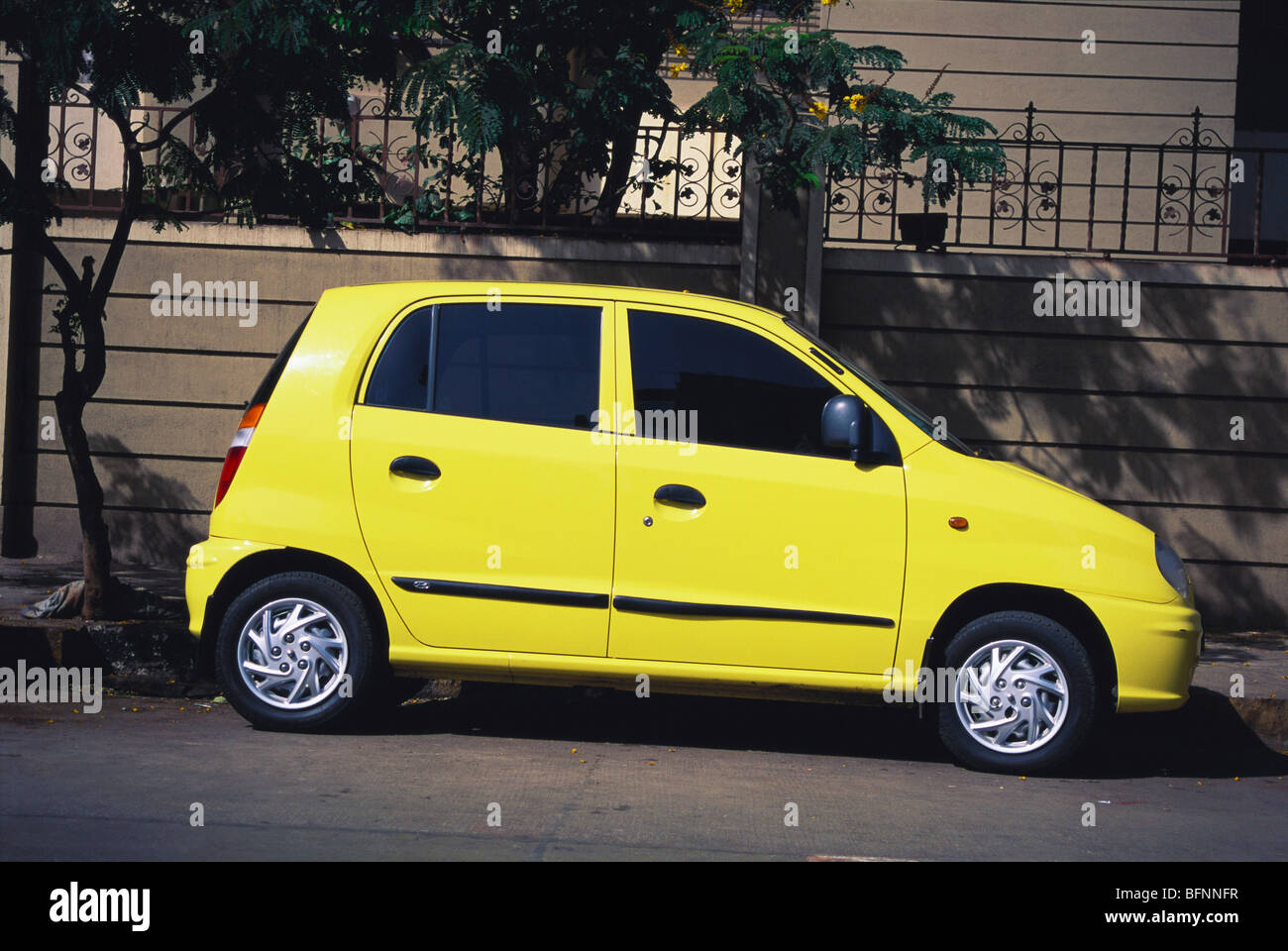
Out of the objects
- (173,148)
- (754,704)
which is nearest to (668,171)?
(173,148)

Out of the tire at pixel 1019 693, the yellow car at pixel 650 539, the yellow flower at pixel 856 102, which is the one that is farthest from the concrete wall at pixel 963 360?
the tire at pixel 1019 693

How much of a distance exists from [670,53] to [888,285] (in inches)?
83.7

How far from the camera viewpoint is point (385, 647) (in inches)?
245

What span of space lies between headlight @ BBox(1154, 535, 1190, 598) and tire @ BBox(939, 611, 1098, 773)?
1.62 feet

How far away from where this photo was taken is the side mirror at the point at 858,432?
589 centimetres

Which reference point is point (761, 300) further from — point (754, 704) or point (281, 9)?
point (281, 9)

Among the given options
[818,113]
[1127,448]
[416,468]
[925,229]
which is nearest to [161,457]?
[416,468]

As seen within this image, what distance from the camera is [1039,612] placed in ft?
20.2

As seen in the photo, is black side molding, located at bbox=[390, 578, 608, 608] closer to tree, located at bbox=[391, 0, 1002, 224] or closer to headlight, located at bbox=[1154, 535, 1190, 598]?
headlight, located at bbox=[1154, 535, 1190, 598]

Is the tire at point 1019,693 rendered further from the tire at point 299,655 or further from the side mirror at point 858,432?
the tire at point 299,655

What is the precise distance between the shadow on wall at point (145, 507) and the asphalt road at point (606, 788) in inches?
109
